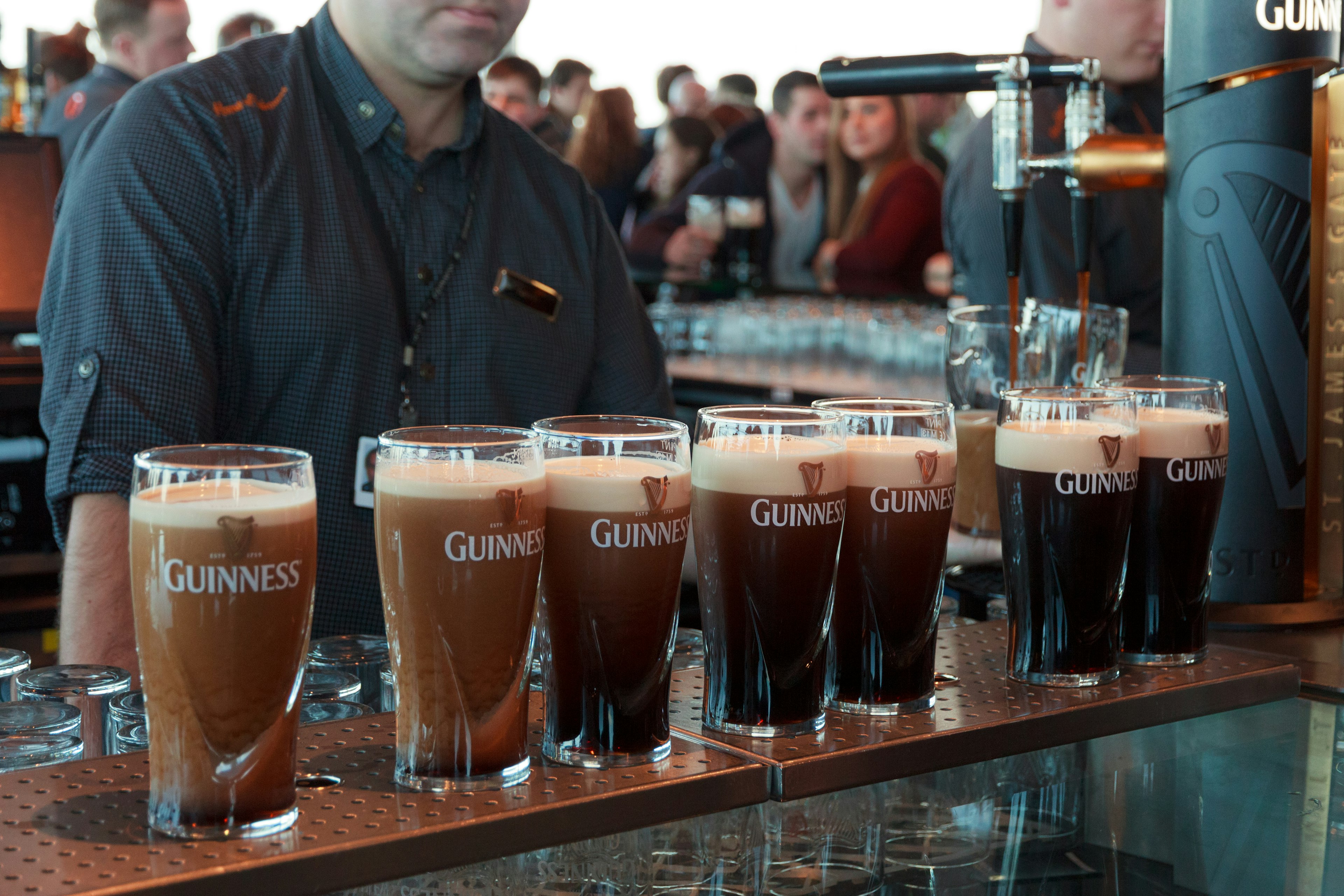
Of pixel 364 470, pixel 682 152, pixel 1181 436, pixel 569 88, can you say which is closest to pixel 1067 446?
pixel 1181 436

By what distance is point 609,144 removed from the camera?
6.84 meters

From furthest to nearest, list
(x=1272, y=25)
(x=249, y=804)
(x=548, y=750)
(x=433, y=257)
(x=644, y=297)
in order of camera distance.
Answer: (x=644, y=297) < (x=433, y=257) < (x=1272, y=25) < (x=548, y=750) < (x=249, y=804)

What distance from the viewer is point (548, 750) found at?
864mm

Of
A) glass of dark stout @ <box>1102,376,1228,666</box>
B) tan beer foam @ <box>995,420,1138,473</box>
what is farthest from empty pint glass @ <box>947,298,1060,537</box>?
tan beer foam @ <box>995,420,1138,473</box>

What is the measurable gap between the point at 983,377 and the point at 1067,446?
76cm

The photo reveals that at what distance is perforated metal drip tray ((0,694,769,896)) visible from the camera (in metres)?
0.69

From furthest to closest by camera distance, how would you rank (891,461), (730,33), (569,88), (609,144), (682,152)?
(730,33) < (569,88) < (609,144) < (682,152) < (891,461)

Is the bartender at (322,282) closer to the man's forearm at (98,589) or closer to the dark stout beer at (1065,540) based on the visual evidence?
the man's forearm at (98,589)

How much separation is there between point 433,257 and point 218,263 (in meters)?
0.32

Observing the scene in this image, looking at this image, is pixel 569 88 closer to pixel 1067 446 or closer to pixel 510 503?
pixel 1067 446

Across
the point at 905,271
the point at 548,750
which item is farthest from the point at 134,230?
the point at 905,271

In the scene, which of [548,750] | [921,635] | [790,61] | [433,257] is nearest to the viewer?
[548,750]

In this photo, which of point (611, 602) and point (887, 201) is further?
point (887, 201)

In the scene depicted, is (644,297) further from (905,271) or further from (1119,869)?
(1119,869)
